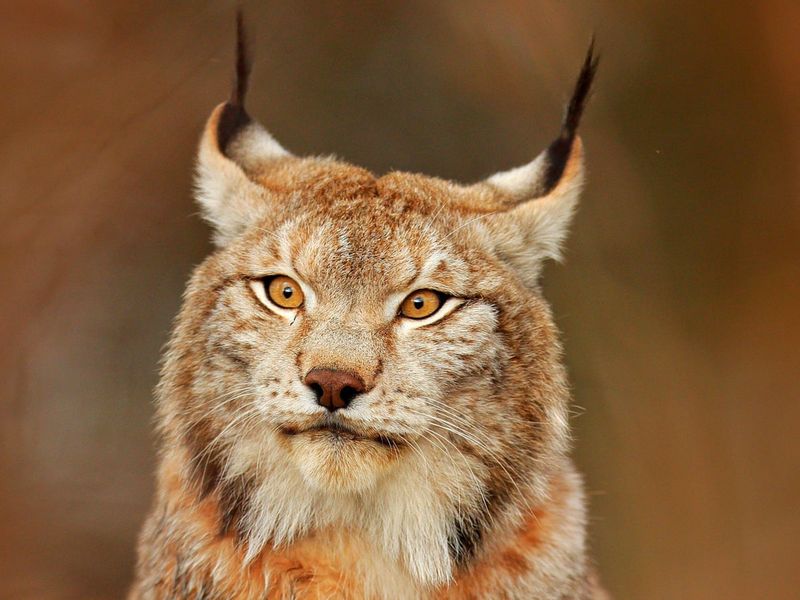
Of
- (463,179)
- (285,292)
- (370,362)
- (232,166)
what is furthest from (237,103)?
(370,362)


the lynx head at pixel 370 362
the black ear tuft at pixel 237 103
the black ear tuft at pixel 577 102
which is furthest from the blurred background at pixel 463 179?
the lynx head at pixel 370 362

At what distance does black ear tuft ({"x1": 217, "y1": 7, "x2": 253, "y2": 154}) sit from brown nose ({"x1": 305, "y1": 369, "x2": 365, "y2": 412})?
87 cm

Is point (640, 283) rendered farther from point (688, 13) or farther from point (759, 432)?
point (688, 13)

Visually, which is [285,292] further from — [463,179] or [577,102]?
[463,179]

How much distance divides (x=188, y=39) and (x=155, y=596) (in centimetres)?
177

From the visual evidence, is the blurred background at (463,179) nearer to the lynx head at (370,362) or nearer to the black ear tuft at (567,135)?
the black ear tuft at (567,135)

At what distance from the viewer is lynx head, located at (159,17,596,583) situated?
6.50 ft

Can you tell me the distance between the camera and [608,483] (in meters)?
3.40

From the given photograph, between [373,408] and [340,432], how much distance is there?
0.10 meters

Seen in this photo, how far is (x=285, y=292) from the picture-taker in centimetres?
214

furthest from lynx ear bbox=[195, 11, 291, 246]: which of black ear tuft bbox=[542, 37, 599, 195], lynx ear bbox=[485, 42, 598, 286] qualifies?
black ear tuft bbox=[542, 37, 599, 195]

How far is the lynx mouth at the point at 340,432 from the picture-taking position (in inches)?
76.2

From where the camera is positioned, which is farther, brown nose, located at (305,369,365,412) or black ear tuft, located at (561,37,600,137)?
black ear tuft, located at (561,37,600,137)

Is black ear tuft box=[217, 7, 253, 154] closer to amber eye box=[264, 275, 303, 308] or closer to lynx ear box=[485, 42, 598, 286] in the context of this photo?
amber eye box=[264, 275, 303, 308]
